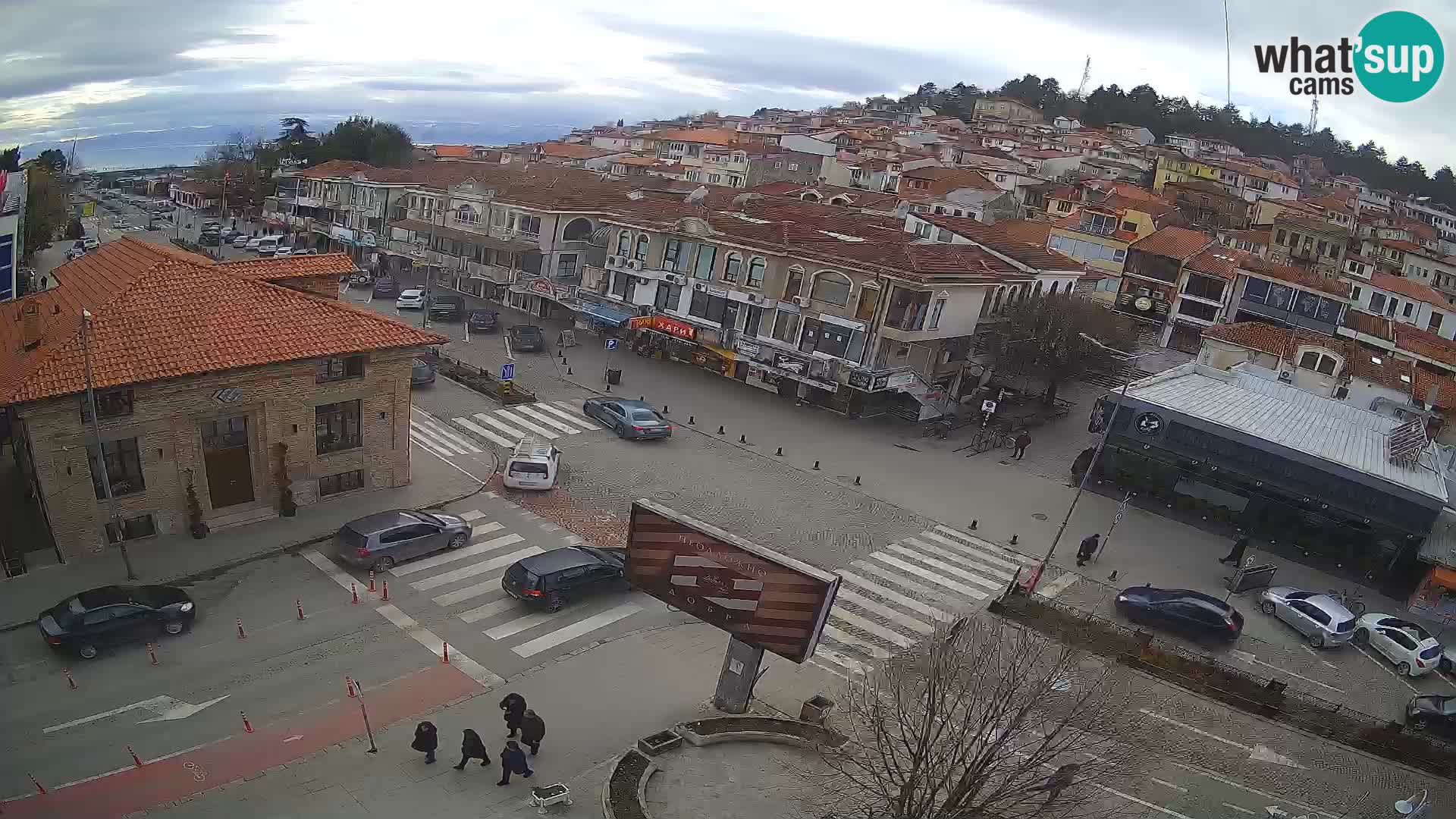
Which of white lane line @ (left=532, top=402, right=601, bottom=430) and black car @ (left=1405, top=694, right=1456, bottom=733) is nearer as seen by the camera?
black car @ (left=1405, top=694, right=1456, bottom=733)

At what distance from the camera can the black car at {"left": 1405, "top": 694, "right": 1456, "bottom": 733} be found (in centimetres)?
2205

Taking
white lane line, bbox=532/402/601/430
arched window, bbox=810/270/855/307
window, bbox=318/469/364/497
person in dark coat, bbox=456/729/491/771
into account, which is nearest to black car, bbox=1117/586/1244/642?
person in dark coat, bbox=456/729/491/771

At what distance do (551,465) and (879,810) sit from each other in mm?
19143

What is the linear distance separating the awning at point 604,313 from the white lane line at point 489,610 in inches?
1088

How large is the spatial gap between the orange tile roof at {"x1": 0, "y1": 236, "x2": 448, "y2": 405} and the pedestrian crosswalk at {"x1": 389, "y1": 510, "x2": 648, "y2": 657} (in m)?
6.96

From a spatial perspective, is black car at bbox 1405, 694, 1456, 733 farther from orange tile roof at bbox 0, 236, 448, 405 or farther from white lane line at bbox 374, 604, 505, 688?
orange tile roof at bbox 0, 236, 448, 405

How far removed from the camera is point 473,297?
6031 cm

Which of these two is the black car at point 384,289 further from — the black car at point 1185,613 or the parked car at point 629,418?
the black car at point 1185,613

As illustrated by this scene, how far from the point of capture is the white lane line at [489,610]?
22.4m

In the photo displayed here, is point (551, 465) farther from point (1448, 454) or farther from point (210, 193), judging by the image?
point (210, 193)

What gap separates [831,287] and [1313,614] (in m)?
23.7

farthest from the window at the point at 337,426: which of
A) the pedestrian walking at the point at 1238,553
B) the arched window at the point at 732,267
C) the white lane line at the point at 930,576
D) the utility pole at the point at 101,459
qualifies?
the pedestrian walking at the point at 1238,553

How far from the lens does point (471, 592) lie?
23.6 metres

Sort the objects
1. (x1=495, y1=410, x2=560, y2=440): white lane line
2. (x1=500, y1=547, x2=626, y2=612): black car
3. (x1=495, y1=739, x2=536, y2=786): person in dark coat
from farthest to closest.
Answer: (x1=495, y1=410, x2=560, y2=440): white lane line → (x1=500, y1=547, x2=626, y2=612): black car → (x1=495, y1=739, x2=536, y2=786): person in dark coat
